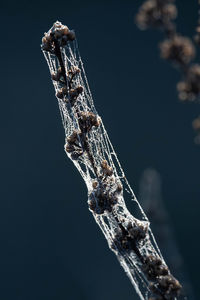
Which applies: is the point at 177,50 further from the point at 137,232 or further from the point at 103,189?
the point at 137,232

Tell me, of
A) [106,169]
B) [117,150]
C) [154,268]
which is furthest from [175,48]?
[117,150]

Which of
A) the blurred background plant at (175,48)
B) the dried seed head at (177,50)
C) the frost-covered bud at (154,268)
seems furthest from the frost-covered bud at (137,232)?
the dried seed head at (177,50)

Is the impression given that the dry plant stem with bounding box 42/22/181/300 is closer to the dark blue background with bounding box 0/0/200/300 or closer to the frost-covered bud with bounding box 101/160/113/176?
the frost-covered bud with bounding box 101/160/113/176

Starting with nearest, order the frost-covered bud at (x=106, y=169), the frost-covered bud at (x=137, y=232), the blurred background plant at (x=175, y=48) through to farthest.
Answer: the blurred background plant at (x=175, y=48) → the frost-covered bud at (x=137, y=232) → the frost-covered bud at (x=106, y=169)

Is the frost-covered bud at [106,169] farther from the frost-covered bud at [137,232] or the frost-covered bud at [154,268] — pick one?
the frost-covered bud at [154,268]

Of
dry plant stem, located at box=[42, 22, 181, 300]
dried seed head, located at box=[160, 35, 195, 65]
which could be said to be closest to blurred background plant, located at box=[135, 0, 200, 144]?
dried seed head, located at box=[160, 35, 195, 65]

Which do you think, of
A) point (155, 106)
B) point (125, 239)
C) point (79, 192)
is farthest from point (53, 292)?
point (125, 239)
